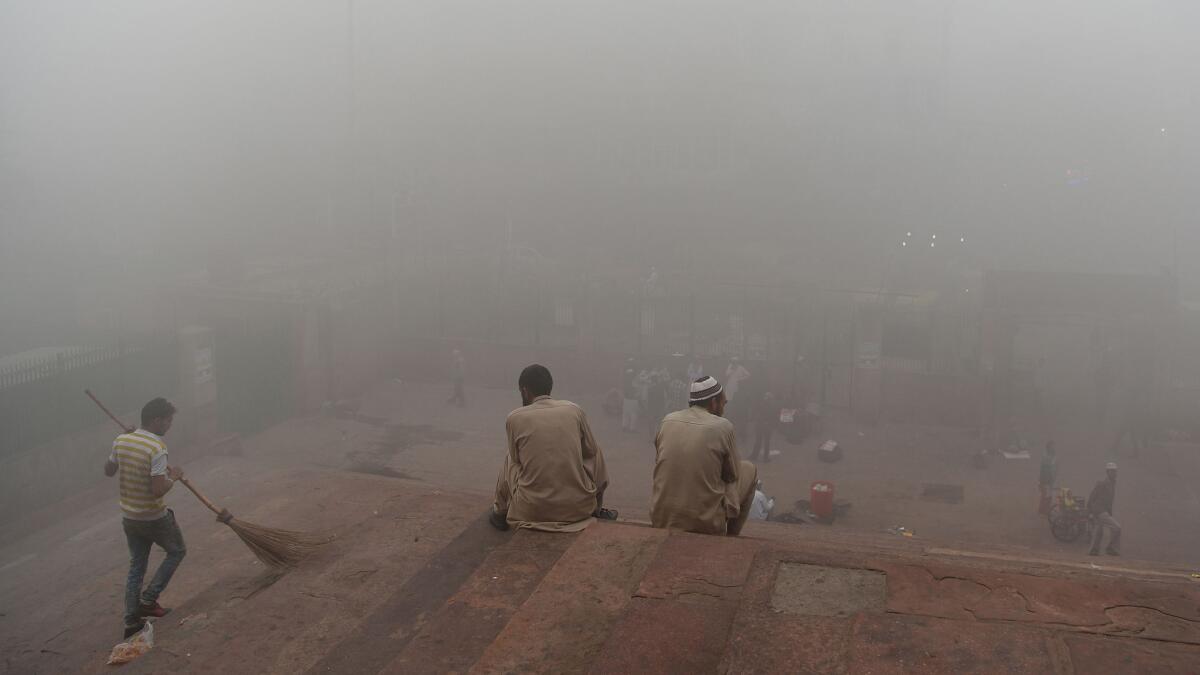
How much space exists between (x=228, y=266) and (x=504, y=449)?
11.3m

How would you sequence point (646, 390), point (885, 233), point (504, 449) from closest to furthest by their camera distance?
point (504, 449)
point (646, 390)
point (885, 233)

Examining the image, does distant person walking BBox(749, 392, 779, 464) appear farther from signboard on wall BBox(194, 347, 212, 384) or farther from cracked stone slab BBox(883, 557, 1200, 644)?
cracked stone slab BBox(883, 557, 1200, 644)

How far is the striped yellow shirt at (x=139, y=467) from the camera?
4.91 m

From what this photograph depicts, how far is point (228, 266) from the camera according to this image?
2197 centimetres

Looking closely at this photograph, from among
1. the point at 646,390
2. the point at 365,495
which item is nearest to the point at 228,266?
the point at 646,390

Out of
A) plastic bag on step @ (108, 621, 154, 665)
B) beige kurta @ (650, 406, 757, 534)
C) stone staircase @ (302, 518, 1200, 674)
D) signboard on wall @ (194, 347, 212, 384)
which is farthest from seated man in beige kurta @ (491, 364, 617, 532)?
signboard on wall @ (194, 347, 212, 384)

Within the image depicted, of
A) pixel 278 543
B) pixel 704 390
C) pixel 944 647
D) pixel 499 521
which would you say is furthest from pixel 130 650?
pixel 944 647

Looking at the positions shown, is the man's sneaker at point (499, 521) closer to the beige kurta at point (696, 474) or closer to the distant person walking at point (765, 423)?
the beige kurta at point (696, 474)

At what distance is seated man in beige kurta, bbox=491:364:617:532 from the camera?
4.33 metres

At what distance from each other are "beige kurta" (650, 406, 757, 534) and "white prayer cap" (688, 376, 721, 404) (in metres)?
0.06

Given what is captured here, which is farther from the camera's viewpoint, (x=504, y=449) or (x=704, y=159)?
(x=704, y=159)

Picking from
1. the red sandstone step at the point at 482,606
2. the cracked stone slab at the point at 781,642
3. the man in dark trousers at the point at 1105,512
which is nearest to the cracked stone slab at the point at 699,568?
the cracked stone slab at the point at 781,642

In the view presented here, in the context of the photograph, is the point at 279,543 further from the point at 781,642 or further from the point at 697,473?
the point at 781,642

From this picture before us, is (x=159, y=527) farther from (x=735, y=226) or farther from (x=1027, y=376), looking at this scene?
(x=735, y=226)
